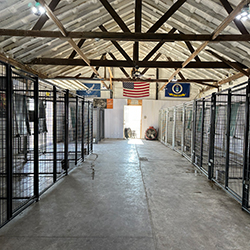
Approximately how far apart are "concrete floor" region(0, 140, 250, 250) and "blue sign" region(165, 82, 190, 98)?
28.2ft

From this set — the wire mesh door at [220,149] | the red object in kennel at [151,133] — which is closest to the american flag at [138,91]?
the red object in kennel at [151,133]

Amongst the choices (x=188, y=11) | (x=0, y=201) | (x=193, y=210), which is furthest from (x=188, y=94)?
(x=0, y=201)

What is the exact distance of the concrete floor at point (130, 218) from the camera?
215 cm

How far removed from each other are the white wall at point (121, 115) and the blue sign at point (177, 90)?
36.1 inches

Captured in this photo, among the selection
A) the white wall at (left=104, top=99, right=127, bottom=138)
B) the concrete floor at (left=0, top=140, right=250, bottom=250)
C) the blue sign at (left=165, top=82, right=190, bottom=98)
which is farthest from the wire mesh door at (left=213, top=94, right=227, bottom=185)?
the white wall at (left=104, top=99, right=127, bottom=138)

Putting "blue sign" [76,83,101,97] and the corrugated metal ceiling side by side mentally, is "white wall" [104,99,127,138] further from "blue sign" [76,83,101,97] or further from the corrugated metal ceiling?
the corrugated metal ceiling

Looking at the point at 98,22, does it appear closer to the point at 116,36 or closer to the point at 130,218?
the point at 116,36

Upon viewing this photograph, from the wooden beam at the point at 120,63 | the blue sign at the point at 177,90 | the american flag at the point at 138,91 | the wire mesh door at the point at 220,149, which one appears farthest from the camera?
the american flag at the point at 138,91

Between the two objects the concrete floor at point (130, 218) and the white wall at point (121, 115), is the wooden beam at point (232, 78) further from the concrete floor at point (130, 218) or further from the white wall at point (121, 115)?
the concrete floor at point (130, 218)

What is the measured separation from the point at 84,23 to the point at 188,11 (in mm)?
3317

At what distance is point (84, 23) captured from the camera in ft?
19.7

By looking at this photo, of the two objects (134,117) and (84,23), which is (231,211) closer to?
(84,23)

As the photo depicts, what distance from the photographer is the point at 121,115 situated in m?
13.0

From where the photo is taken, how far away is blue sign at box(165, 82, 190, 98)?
12.1 meters
